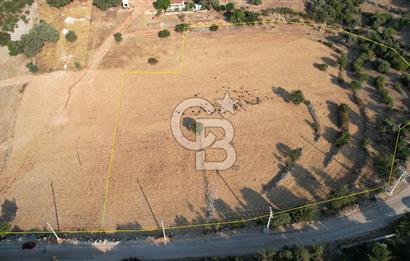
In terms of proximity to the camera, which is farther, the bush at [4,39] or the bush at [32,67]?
the bush at [4,39]

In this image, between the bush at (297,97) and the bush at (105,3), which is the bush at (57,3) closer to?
the bush at (105,3)

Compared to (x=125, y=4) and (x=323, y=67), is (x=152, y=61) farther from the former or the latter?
(x=323, y=67)

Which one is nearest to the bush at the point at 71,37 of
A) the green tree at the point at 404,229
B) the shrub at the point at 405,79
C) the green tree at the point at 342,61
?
the green tree at the point at 342,61

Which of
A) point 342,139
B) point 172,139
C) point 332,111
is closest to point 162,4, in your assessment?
point 172,139

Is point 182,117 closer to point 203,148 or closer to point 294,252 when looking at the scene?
point 203,148

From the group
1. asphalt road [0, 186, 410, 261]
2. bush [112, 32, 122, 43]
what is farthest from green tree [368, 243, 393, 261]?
bush [112, 32, 122, 43]

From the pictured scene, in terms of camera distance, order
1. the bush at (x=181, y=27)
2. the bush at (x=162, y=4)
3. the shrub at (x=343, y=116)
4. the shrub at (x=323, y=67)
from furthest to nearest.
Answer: the bush at (x=162, y=4)
the bush at (x=181, y=27)
the shrub at (x=323, y=67)
the shrub at (x=343, y=116)

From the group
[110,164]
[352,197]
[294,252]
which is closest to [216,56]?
[110,164]
